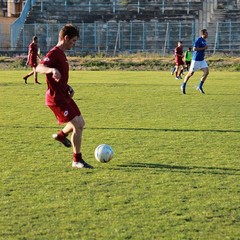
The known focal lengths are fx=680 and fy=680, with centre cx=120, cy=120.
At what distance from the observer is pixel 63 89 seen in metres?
9.28

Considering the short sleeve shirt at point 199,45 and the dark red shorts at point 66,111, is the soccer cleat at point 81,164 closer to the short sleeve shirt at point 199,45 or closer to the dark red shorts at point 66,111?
the dark red shorts at point 66,111

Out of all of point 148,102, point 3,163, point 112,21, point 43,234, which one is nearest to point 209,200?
point 43,234

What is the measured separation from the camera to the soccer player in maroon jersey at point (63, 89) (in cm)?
905

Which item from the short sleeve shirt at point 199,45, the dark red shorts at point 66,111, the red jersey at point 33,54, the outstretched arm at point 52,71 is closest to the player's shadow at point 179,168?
the dark red shorts at point 66,111

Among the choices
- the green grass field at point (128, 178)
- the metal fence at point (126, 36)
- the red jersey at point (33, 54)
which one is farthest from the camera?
the metal fence at point (126, 36)

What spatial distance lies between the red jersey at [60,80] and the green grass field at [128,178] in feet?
2.93

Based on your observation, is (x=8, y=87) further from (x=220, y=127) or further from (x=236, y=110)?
(x=220, y=127)

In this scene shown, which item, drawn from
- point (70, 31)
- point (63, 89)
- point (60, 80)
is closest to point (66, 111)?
point (63, 89)

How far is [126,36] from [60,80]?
1579 inches

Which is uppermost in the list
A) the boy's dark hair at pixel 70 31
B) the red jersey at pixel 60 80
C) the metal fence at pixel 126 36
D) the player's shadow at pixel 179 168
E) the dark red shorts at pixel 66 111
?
the boy's dark hair at pixel 70 31

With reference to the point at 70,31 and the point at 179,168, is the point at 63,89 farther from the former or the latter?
the point at 179,168

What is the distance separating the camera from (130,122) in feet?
46.0

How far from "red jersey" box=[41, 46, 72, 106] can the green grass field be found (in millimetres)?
893

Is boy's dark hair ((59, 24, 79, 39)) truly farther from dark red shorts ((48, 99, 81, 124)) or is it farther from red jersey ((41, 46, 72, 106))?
dark red shorts ((48, 99, 81, 124))
